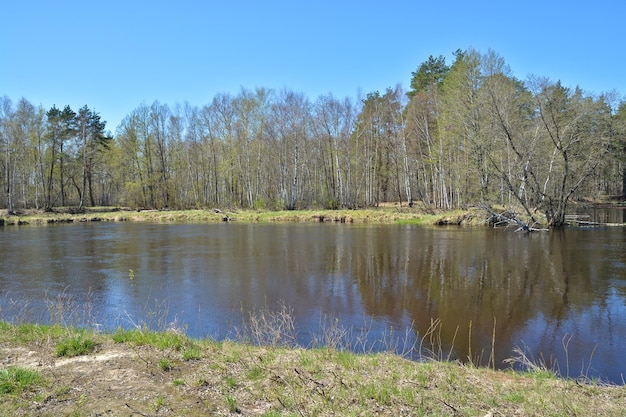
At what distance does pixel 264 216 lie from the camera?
125ft

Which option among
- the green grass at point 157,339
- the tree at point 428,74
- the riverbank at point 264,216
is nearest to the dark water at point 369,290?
the green grass at point 157,339

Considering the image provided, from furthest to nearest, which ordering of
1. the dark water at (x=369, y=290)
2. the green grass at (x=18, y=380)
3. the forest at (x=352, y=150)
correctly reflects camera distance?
the forest at (x=352, y=150) → the dark water at (x=369, y=290) → the green grass at (x=18, y=380)

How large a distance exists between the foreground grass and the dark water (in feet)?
6.46

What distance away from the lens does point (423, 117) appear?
1592 inches

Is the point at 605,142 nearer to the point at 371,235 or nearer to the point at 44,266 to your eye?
the point at 371,235

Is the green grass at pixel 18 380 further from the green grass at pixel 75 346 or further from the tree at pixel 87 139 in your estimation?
the tree at pixel 87 139

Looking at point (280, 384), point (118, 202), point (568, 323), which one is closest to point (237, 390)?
point (280, 384)

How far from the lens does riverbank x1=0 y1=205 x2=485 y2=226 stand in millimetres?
32062

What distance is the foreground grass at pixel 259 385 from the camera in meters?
4.15

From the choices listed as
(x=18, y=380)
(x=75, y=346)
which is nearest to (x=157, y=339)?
(x=75, y=346)

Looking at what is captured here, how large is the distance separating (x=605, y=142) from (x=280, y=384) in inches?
1093

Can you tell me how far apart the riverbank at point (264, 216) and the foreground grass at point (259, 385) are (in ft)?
87.7

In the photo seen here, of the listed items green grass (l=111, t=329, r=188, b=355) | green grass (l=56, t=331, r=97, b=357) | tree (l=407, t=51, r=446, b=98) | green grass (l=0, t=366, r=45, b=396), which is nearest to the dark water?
green grass (l=111, t=329, r=188, b=355)

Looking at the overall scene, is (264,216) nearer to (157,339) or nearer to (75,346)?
(157,339)
